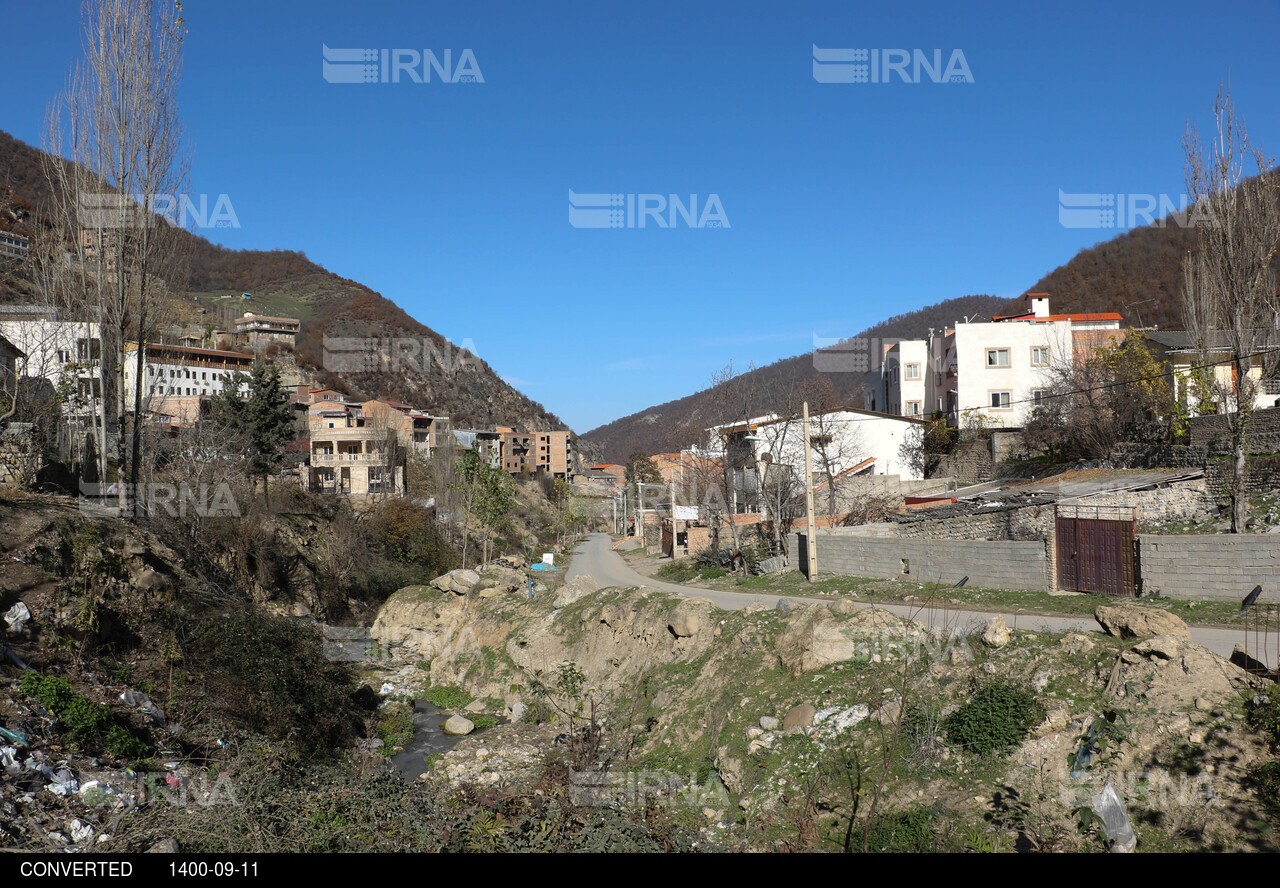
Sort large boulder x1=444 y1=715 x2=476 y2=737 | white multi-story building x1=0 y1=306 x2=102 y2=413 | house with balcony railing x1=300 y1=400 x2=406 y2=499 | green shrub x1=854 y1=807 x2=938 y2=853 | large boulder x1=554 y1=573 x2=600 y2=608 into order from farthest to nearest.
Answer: house with balcony railing x1=300 y1=400 x2=406 y2=499 < white multi-story building x1=0 y1=306 x2=102 y2=413 < large boulder x1=554 y1=573 x2=600 y2=608 < large boulder x1=444 y1=715 x2=476 y2=737 < green shrub x1=854 y1=807 x2=938 y2=853

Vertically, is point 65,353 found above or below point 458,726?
above

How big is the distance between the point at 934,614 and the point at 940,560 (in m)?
4.95

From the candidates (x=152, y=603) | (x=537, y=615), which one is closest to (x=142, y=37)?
(x=152, y=603)

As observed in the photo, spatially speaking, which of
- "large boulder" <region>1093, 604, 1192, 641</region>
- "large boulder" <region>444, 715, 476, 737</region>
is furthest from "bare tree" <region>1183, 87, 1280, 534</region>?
"large boulder" <region>444, 715, 476, 737</region>

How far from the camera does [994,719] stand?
9695 millimetres

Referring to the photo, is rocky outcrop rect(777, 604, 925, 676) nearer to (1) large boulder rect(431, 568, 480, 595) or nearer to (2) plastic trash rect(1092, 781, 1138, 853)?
(2) plastic trash rect(1092, 781, 1138, 853)

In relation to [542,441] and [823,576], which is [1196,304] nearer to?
[823,576]

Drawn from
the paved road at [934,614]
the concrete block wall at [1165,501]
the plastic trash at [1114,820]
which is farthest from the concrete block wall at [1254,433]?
the plastic trash at [1114,820]

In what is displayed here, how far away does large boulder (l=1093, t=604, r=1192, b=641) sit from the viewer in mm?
10242

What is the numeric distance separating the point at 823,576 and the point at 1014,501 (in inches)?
283

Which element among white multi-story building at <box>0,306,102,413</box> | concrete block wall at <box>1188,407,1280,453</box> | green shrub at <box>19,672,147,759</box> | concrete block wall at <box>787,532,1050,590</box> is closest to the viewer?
green shrub at <box>19,672,147,759</box>

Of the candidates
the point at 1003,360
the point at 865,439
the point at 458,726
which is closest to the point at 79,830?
the point at 458,726

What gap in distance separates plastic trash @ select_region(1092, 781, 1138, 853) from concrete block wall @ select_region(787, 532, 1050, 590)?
1083cm

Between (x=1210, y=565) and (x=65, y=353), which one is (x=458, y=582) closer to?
(x=65, y=353)
